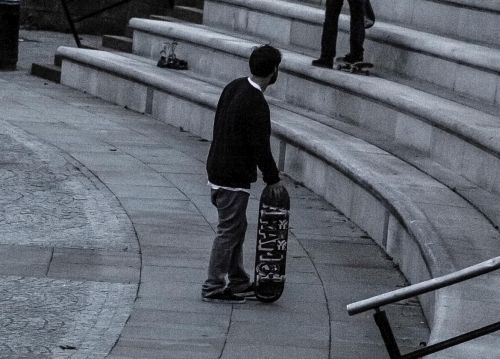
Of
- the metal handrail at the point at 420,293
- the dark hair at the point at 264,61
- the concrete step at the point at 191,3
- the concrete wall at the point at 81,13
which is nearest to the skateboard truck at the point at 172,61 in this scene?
the concrete step at the point at 191,3

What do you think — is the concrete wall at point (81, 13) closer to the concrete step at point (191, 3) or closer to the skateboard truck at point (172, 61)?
the concrete step at point (191, 3)

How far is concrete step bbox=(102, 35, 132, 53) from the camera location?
19031 millimetres

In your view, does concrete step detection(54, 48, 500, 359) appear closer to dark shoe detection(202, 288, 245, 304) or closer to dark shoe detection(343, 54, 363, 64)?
dark shoe detection(343, 54, 363, 64)

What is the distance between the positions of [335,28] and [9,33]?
6826 millimetres

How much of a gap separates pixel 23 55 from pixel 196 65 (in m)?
5.11

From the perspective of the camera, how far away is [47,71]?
18734 millimetres

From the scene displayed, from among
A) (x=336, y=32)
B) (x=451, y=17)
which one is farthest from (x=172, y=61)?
(x=451, y=17)

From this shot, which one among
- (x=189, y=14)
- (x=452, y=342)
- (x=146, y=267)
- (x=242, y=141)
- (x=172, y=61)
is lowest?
(x=146, y=267)

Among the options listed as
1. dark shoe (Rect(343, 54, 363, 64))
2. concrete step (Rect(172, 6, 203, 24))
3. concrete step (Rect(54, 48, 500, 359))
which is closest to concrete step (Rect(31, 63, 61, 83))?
concrete step (Rect(172, 6, 203, 24))

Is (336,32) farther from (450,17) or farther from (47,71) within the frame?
(47,71)

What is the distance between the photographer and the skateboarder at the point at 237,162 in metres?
8.12

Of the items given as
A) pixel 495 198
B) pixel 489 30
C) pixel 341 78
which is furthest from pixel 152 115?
pixel 495 198

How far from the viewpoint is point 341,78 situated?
43.7 feet

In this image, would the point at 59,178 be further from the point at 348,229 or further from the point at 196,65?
the point at 196,65
